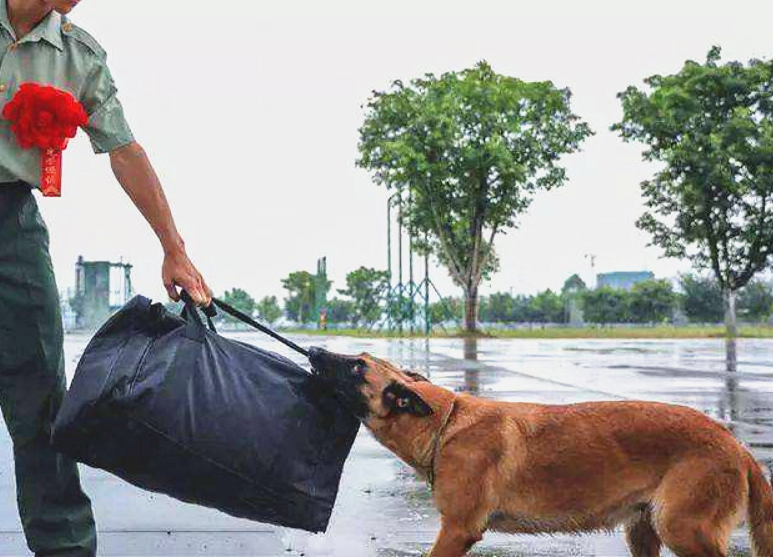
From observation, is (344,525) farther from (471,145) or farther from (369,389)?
(471,145)

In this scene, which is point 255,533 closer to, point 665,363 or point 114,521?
point 114,521

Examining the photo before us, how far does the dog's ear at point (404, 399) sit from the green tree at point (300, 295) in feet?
360

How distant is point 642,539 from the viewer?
4113mm

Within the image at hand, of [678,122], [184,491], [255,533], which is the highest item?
[678,122]

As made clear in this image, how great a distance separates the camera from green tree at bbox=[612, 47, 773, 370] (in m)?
41.2

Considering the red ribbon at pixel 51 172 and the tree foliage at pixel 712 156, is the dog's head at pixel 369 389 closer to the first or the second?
the red ribbon at pixel 51 172

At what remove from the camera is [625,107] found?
42969 mm

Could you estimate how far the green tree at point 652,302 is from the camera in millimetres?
116188

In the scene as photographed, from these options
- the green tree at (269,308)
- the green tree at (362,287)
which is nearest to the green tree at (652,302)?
the green tree at (362,287)

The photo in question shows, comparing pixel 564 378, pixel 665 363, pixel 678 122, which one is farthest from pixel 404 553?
pixel 678 122

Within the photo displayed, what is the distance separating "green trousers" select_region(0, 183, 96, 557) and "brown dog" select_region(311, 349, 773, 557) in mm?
977

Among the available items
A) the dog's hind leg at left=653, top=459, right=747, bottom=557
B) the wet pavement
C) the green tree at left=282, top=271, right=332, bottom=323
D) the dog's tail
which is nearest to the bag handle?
the wet pavement

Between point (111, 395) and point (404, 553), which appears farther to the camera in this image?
point (404, 553)

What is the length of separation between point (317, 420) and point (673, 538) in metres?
1.35
